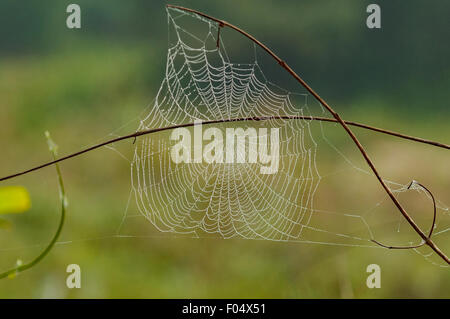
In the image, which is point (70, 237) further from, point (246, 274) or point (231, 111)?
point (231, 111)

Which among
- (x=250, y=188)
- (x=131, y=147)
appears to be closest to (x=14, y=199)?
(x=250, y=188)

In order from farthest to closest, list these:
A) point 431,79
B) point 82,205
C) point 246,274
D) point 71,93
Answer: point 431,79, point 71,93, point 82,205, point 246,274

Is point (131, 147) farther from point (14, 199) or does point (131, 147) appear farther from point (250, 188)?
point (14, 199)

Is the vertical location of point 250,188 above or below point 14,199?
below

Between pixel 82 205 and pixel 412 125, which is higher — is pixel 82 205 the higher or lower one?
the lower one

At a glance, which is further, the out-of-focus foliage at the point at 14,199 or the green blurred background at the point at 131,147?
the green blurred background at the point at 131,147

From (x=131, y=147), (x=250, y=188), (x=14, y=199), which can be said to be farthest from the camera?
(x=131, y=147)

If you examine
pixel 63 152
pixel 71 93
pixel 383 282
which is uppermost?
pixel 71 93

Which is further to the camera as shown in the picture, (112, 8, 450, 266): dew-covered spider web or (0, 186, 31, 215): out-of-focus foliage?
(112, 8, 450, 266): dew-covered spider web

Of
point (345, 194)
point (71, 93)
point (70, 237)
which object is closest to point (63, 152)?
point (70, 237)

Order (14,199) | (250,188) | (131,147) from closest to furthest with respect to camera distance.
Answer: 1. (14,199)
2. (250,188)
3. (131,147)

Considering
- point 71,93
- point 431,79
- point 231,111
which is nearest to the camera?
point 231,111
